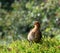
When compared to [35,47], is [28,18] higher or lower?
lower

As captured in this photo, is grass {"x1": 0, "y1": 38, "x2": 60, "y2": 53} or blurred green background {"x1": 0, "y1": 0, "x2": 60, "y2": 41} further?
blurred green background {"x1": 0, "y1": 0, "x2": 60, "y2": 41}

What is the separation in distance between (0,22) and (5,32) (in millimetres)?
504

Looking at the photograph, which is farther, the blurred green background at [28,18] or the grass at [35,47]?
the blurred green background at [28,18]

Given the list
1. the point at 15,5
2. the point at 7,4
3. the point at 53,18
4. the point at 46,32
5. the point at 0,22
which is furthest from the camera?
the point at 7,4

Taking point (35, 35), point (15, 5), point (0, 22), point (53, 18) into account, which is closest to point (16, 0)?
point (15, 5)

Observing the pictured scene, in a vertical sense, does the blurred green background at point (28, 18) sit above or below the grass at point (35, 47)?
below

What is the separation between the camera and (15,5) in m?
13.2

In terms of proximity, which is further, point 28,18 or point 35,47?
point 28,18

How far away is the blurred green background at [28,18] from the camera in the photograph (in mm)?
11047

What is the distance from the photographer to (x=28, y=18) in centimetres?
1175

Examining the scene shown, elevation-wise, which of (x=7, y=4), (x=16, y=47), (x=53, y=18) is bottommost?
(x=7, y=4)

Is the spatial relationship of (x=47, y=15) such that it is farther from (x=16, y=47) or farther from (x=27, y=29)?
(x=16, y=47)

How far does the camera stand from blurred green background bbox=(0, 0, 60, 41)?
11.0 meters

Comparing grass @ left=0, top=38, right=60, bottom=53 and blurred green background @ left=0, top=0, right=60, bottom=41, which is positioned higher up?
grass @ left=0, top=38, right=60, bottom=53
